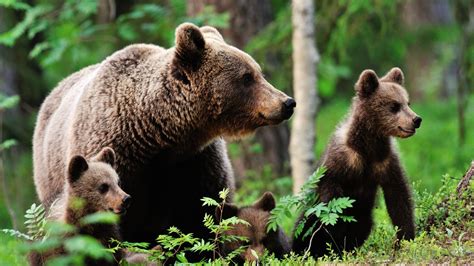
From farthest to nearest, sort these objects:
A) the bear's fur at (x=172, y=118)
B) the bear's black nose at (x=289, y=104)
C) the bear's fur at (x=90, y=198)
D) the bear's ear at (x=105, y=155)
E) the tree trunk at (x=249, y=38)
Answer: the tree trunk at (x=249, y=38), the bear's fur at (x=172, y=118), the bear's black nose at (x=289, y=104), the bear's ear at (x=105, y=155), the bear's fur at (x=90, y=198)

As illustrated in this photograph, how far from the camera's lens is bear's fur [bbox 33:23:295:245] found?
8.17 metres

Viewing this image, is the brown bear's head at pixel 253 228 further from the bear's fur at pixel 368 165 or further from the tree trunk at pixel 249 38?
the tree trunk at pixel 249 38

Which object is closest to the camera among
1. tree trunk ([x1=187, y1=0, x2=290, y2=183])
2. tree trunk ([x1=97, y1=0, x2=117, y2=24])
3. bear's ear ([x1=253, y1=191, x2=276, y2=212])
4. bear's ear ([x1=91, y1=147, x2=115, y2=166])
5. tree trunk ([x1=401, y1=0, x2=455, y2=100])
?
bear's ear ([x1=91, y1=147, x2=115, y2=166])

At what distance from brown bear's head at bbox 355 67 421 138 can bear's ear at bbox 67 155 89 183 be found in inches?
109

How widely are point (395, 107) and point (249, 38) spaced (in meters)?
7.32

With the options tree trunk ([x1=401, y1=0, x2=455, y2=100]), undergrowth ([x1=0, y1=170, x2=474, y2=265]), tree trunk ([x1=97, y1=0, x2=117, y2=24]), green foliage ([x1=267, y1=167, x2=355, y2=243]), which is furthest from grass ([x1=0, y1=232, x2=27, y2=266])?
tree trunk ([x1=401, y1=0, x2=455, y2=100])

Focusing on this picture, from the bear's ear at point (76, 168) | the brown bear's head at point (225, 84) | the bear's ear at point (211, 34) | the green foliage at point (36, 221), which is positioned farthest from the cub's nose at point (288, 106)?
the green foliage at point (36, 221)

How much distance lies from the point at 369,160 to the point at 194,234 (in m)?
1.84

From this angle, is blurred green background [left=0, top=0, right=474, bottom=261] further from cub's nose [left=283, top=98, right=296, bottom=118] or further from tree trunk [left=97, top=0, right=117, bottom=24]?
cub's nose [left=283, top=98, right=296, bottom=118]

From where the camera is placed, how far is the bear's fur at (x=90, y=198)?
7.12m

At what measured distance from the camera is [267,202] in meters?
9.26

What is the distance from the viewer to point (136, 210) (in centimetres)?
830

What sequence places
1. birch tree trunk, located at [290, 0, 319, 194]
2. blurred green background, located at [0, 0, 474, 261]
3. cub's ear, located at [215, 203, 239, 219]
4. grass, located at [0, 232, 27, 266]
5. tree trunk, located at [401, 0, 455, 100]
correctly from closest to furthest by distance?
grass, located at [0, 232, 27, 266] < cub's ear, located at [215, 203, 239, 219] < birch tree trunk, located at [290, 0, 319, 194] < blurred green background, located at [0, 0, 474, 261] < tree trunk, located at [401, 0, 455, 100]

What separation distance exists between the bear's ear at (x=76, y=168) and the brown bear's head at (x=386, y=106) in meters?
2.76
